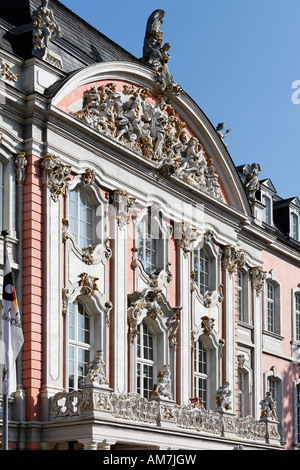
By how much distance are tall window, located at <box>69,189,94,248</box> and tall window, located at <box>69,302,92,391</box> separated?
190 cm

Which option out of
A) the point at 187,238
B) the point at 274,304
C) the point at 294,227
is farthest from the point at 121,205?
the point at 294,227

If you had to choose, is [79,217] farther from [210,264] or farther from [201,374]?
[201,374]

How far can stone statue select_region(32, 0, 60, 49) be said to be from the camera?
93.6 feet

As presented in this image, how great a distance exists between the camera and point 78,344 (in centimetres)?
2819

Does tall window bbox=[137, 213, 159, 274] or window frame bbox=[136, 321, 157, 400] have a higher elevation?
tall window bbox=[137, 213, 159, 274]

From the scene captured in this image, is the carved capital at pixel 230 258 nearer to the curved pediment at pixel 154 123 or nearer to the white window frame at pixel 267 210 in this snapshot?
the curved pediment at pixel 154 123

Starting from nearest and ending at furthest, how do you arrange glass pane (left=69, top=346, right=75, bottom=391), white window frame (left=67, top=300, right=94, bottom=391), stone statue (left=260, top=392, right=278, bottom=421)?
glass pane (left=69, top=346, right=75, bottom=391)
white window frame (left=67, top=300, right=94, bottom=391)
stone statue (left=260, top=392, right=278, bottom=421)

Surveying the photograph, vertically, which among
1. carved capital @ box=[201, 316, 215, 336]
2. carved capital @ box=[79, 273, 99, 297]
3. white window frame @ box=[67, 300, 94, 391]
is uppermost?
carved capital @ box=[79, 273, 99, 297]

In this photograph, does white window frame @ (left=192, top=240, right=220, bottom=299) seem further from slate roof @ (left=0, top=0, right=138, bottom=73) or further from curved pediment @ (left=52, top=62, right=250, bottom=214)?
slate roof @ (left=0, top=0, right=138, bottom=73)

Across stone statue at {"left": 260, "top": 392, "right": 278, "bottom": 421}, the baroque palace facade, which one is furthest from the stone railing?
stone statue at {"left": 260, "top": 392, "right": 278, "bottom": 421}

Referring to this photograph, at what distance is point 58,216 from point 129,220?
343cm

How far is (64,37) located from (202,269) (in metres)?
9.34

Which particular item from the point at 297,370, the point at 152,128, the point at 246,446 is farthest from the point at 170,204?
the point at 297,370

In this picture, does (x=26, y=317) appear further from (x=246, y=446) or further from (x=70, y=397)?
(x=246, y=446)
